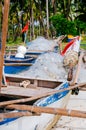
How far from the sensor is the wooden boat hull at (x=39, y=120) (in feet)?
19.6

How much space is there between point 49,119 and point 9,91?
1.00 metres

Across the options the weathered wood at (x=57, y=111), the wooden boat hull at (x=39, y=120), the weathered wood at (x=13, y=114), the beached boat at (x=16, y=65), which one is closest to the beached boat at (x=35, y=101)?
the wooden boat hull at (x=39, y=120)

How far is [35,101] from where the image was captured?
22.2ft

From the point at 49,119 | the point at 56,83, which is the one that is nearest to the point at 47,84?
the point at 56,83

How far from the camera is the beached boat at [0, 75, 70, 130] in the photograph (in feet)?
19.9

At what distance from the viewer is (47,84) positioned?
797 cm

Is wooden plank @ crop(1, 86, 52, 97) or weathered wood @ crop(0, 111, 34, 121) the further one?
wooden plank @ crop(1, 86, 52, 97)

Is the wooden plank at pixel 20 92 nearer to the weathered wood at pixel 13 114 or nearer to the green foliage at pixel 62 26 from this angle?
the weathered wood at pixel 13 114

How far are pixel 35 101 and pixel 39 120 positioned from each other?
33 centimetres

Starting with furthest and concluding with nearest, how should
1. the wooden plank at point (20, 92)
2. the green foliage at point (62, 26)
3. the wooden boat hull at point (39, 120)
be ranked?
the green foliage at point (62, 26) → the wooden plank at point (20, 92) → the wooden boat hull at point (39, 120)

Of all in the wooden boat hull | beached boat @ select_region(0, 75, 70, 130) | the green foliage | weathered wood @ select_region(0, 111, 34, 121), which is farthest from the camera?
the green foliage

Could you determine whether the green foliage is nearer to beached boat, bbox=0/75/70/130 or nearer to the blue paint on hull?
beached boat, bbox=0/75/70/130

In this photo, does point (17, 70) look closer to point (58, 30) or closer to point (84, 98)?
point (84, 98)

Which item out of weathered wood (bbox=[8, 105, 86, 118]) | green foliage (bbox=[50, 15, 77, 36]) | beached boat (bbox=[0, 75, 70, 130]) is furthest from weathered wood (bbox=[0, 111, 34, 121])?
green foliage (bbox=[50, 15, 77, 36])
